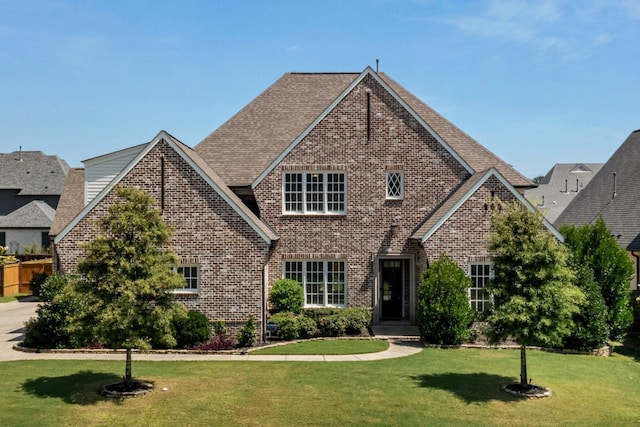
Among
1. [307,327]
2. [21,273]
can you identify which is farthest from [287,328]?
[21,273]

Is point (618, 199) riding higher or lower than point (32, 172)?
lower

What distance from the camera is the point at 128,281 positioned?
1209cm

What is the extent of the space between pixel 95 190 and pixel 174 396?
14.3m

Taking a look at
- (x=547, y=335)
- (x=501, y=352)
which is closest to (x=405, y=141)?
(x=501, y=352)

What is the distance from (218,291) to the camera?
60.2ft

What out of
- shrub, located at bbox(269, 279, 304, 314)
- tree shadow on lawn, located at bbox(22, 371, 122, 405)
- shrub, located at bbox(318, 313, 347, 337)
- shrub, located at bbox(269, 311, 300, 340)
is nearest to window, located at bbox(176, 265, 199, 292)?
shrub, located at bbox(269, 311, 300, 340)

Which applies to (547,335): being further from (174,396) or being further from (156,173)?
(156,173)

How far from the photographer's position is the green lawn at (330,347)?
17.1 m

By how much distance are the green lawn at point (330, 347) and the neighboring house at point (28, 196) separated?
1369 inches

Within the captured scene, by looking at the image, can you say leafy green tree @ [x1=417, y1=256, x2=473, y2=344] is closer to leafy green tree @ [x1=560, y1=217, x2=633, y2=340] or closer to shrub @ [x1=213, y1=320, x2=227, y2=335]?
leafy green tree @ [x1=560, y1=217, x2=633, y2=340]

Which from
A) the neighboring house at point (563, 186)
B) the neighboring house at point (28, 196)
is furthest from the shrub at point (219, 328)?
the neighboring house at point (563, 186)

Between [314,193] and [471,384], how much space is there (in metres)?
10.8

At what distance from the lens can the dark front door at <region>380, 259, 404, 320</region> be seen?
22.2m

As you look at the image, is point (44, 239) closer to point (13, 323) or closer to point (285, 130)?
point (13, 323)
